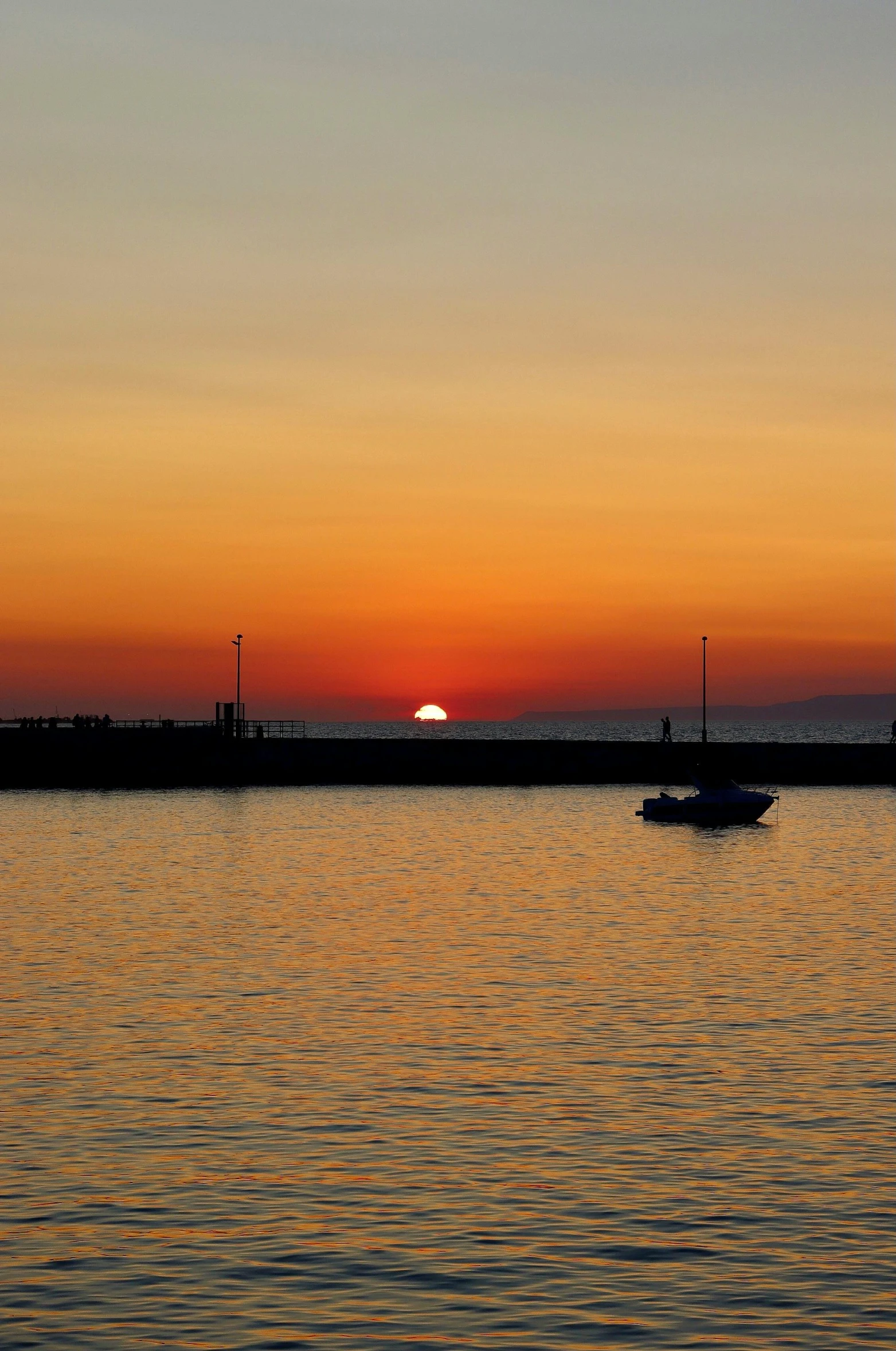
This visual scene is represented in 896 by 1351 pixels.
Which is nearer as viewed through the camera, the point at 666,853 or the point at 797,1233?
the point at 797,1233

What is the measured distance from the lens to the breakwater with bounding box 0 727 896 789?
12419 centimetres

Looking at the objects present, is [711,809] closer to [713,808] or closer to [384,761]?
[713,808]

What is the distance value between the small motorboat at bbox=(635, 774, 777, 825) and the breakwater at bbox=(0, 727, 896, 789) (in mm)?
26725

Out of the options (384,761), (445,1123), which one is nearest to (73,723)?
(384,761)

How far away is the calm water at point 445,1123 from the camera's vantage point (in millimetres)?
15961

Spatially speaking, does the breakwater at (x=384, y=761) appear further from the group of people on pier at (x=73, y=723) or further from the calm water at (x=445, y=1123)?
the calm water at (x=445, y=1123)

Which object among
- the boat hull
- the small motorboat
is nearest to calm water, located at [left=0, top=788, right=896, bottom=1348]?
the small motorboat

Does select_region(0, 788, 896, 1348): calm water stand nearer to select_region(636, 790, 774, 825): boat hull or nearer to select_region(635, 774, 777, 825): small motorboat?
select_region(635, 774, 777, 825): small motorboat

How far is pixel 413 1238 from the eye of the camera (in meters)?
18.0

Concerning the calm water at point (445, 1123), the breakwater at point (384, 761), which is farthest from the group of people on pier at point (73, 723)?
the calm water at point (445, 1123)

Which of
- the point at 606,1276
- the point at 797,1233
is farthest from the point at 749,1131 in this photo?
the point at 606,1276

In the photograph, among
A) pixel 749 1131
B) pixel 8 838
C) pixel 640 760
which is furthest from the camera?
pixel 640 760

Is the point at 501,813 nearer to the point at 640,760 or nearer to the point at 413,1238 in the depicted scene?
the point at 640,760

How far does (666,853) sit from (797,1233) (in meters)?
57.0
